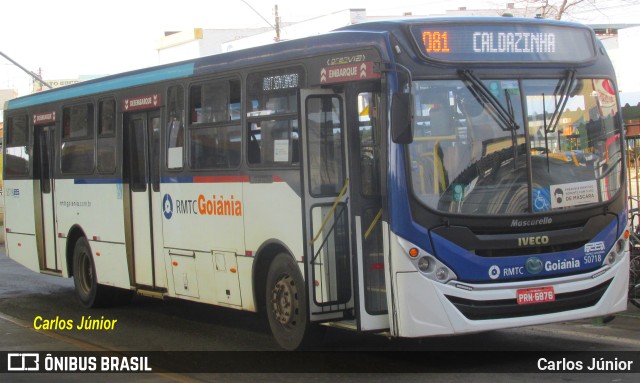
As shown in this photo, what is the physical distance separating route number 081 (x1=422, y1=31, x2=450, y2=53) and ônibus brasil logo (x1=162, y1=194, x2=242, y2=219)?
120 inches

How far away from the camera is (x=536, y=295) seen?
27.7 feet

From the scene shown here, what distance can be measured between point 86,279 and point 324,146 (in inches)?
262

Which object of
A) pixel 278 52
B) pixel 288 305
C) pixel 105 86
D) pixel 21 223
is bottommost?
pixel 288 305

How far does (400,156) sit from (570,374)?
2412 millimetres

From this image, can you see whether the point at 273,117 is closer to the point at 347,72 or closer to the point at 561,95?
the point at 347,72

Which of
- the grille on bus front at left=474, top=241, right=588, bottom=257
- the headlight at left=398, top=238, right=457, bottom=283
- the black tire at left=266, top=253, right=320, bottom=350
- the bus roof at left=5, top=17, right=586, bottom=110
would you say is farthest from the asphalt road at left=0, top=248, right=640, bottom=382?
the bus roof at left=5, top=17, right=586, bottom=110

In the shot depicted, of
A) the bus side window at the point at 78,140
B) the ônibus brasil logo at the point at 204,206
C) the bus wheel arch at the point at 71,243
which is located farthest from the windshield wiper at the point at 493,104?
the bus wheel arch at the point at 71,243

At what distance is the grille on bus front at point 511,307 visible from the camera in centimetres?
827

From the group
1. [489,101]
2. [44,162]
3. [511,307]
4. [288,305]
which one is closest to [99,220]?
Answer: [44,162]

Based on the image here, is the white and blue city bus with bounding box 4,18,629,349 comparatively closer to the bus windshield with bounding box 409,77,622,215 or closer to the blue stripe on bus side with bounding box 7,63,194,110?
the bus windshield with bounding box 409,77,622,215

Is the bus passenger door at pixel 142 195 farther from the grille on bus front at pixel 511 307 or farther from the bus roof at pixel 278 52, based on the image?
the grille on bus front at pixel 511 307

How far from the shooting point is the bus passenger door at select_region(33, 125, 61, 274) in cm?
1524

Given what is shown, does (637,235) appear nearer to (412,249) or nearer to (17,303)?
(412,249)

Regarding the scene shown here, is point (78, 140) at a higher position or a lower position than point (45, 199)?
higher
